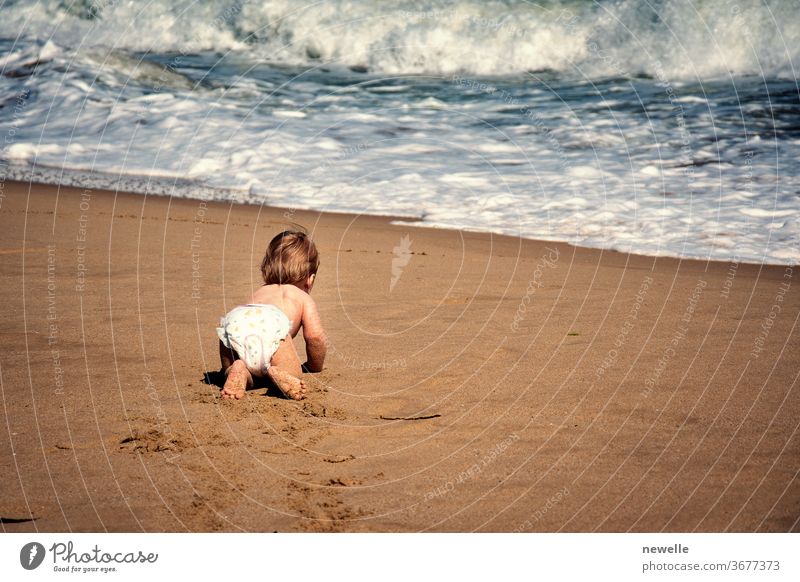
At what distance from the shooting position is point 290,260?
502 cm

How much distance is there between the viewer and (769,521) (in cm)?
310

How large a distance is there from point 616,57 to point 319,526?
15.7 meters

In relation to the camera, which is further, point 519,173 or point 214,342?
point 519,173

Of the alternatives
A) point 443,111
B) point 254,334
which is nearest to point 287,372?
point 254,334

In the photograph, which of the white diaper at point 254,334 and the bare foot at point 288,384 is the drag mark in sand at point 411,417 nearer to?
the bare foot at point 288,384

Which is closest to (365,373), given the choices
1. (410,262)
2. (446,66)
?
(410,262)

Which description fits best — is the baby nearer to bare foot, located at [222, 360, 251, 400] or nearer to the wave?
bare foot, located at [222, 360, 251, 400]

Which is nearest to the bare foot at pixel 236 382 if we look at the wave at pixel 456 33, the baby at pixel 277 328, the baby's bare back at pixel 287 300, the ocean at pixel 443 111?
the baby at pixel 277 328

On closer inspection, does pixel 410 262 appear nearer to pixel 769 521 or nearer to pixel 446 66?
pixel 769 521

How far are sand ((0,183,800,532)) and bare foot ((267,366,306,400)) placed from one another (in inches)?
3.2

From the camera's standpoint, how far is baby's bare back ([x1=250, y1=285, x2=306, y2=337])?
4.88m

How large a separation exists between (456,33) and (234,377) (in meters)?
14.9

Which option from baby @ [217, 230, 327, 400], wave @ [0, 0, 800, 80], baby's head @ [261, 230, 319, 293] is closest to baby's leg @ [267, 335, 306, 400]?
baby @ [217, 230, 327, 400]

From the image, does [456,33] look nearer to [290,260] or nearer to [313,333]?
[290,260]
